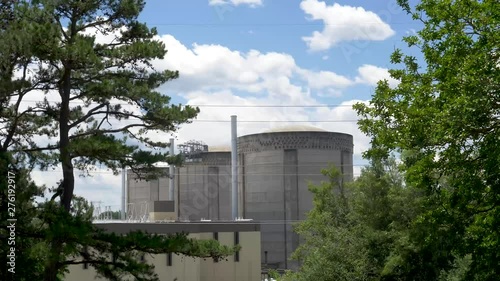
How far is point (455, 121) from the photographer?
1180cm

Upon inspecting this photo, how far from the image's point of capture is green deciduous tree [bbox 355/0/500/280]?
1181 cm

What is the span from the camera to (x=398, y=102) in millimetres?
15039

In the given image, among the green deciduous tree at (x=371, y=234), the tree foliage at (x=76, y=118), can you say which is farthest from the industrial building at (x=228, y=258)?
the tree foliage at (x=76, y=118)

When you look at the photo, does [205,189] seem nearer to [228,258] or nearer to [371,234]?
[228,258]

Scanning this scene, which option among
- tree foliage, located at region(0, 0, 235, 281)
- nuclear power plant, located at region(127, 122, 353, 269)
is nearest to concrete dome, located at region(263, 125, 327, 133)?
nuclear power plant, located at region(127, 122, 353, 269)

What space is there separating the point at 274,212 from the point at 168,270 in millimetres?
31570

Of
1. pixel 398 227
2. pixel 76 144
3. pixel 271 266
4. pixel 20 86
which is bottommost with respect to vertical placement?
pixel 271 266

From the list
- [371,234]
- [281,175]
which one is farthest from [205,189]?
[371,234]

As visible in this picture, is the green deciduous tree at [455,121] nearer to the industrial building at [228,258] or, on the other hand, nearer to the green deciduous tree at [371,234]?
the green deciduous tree at [371,234]

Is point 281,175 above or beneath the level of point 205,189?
above

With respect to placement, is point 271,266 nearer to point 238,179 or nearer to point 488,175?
point 238,179

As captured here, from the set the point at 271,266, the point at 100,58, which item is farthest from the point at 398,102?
the point at 271,266

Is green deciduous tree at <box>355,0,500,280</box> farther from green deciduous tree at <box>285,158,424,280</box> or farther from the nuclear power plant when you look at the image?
the nuclear power plant

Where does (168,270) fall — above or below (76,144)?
below
